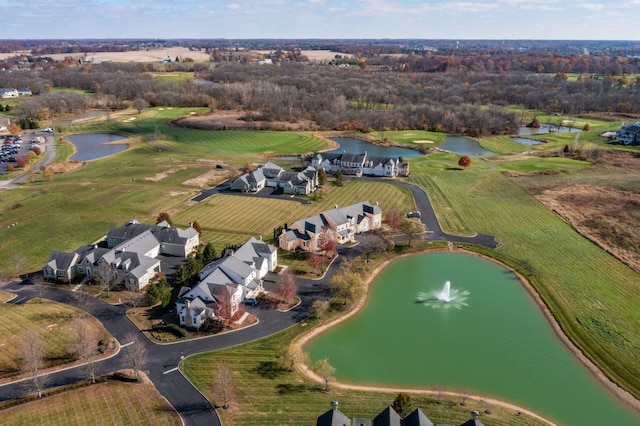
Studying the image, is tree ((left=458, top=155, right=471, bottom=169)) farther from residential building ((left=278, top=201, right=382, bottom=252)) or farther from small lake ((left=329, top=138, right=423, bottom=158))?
residential building ((left=278, top=201, right=382, bottom=252))

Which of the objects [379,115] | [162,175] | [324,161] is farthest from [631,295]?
[379,115]

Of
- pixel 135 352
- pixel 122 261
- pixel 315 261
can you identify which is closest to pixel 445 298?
pixel 315 261

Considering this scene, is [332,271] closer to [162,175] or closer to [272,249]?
[272,249]

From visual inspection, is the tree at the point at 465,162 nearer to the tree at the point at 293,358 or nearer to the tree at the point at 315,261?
the tree at the point at 315,261

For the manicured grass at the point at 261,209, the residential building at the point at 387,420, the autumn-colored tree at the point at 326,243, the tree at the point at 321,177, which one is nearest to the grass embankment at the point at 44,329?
the manicured grass at the point at 261,209

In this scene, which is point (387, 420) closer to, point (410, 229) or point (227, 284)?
point (227, 284)

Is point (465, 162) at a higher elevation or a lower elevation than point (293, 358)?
higher
